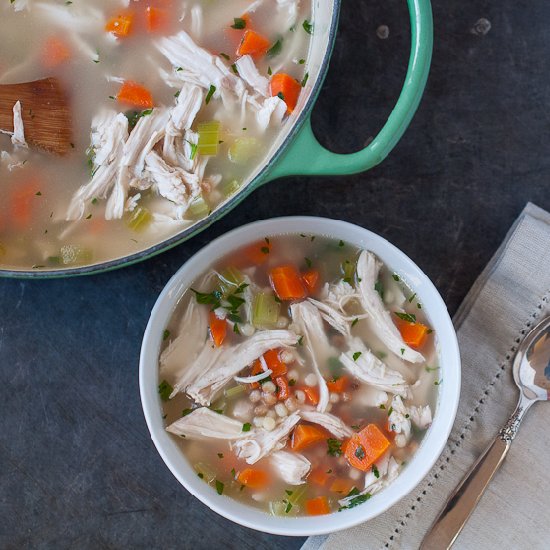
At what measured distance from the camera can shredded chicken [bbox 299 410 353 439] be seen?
215cm

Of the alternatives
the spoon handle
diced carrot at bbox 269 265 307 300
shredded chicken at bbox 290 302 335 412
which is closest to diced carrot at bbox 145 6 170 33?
diced carrot at bbox 269 265 307 300

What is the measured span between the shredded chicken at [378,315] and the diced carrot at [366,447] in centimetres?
22

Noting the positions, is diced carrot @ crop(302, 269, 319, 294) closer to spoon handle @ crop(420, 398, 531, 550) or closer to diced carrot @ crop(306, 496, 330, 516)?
diced carrot @ crop(306, 496, 330, 516)

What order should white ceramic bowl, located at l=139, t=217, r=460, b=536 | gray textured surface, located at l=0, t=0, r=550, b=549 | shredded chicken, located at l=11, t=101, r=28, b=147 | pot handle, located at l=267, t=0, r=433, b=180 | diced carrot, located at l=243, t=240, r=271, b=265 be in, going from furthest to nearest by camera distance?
1. gray textured surface, located at l=0, t=0, r=550, b=549
2. diced carrot, located at l=243, t=240, r=271, b=265
3. white ceramic bowl, located at l=139, t=217, r=460, b=536
4. shredded chicken, located at l=11, t=101, r=28, b=147
5. pot handle, located at l=267, t=0, r=433, b=180

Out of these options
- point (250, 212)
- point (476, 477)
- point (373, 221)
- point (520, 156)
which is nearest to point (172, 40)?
point (250, 212)

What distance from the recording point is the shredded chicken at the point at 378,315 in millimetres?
2170

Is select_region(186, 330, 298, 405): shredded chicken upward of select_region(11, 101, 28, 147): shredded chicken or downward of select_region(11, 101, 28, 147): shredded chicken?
downward

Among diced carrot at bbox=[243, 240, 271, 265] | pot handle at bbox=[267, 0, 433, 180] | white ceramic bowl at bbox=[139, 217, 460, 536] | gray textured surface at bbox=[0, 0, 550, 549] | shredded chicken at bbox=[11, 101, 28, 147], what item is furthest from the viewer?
gray textured surface at bbox=[0, 0, 550, 549]

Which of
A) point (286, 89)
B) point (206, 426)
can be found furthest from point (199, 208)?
point (206, 426)

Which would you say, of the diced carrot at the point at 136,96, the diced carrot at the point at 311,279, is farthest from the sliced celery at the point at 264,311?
the diced carrot at the point at 136,96

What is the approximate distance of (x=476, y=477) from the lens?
224cm

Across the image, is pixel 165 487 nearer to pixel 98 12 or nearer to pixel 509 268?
pixel 509 268

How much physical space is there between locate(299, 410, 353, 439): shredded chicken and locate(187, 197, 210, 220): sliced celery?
61 cm

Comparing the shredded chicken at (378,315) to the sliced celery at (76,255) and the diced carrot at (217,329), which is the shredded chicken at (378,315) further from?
the sliced celery at (76,255)
